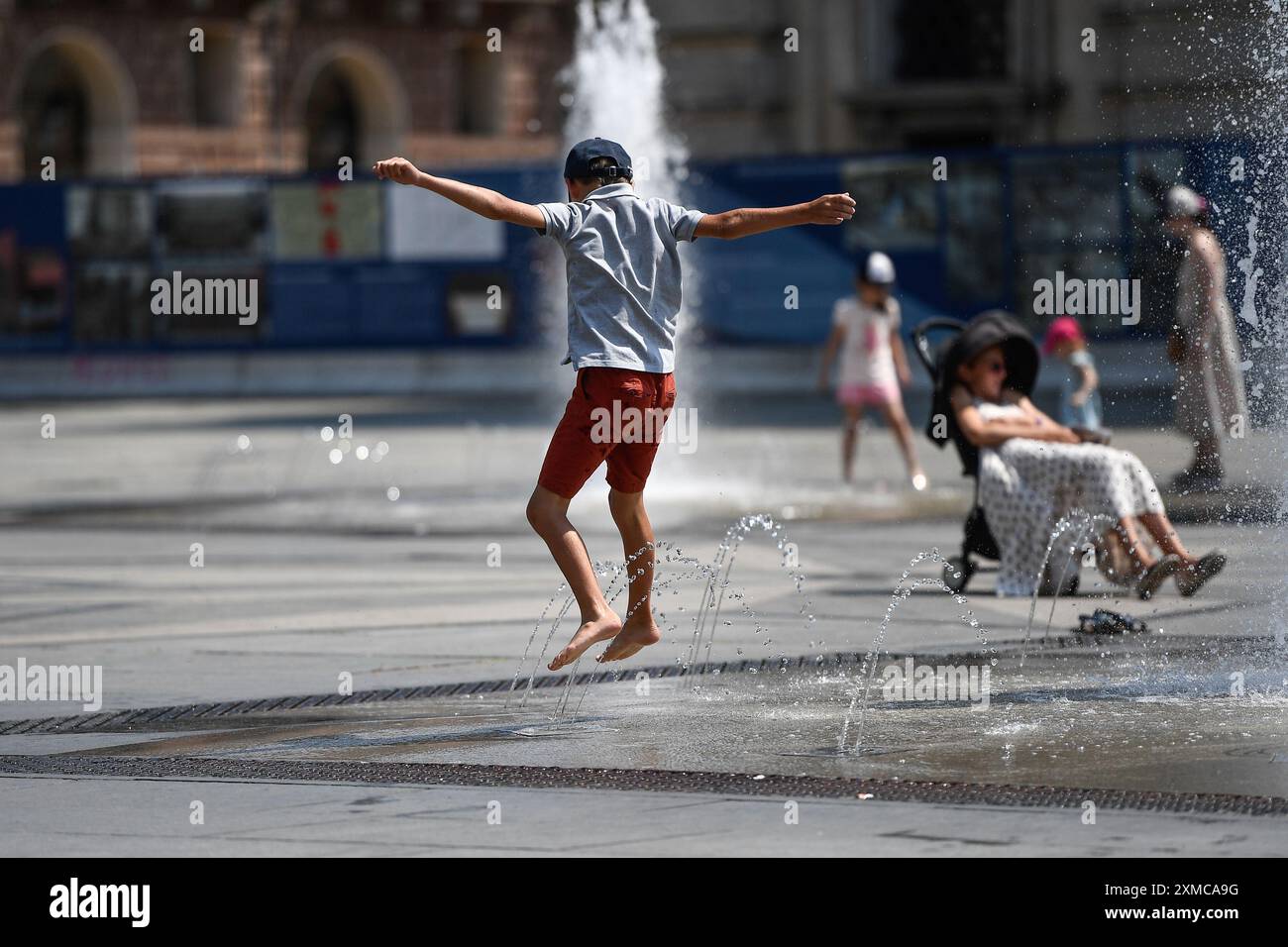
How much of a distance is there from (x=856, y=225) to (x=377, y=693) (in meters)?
18.2

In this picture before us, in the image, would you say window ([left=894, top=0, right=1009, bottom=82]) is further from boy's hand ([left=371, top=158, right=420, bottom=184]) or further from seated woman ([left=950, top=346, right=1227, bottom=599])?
boy's hand ([left=371, top=158, right=420, bottom=184])

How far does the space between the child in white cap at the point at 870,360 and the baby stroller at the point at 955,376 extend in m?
5.49

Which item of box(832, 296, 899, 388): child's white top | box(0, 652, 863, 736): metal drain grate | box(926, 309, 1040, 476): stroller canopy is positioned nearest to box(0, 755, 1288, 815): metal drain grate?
box(0, 652, 863, 736): metal drain grate

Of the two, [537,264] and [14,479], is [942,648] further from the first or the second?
[537,264]

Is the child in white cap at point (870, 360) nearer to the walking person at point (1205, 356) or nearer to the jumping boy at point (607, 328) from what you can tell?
the walking person at point (1205, 356)

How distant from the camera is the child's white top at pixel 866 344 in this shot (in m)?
16.4

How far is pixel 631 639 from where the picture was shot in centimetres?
763

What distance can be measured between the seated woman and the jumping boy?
268 centimetres

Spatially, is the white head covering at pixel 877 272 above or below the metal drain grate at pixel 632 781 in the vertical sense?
above

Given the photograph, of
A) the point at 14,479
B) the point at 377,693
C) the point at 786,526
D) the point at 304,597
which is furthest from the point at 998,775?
the point at 14,479

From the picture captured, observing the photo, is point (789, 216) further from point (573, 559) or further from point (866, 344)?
point (866, 344)

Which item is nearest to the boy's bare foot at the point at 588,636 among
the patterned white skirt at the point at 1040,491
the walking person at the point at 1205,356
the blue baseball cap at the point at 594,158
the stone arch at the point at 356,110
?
the blue baseball cap at the point at 594,158

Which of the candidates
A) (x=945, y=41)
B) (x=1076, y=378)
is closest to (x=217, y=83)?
(x=945, y=41)

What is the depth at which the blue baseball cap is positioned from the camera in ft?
24.6
